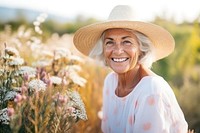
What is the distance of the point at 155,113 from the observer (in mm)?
3875

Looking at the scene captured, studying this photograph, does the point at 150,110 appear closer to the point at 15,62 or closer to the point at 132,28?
the point at 132,28

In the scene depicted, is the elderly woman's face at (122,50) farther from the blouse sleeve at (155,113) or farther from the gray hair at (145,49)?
the blouse sleeve at (155,113)

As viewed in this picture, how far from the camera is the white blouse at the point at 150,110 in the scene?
388 cm

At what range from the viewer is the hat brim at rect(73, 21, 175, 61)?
4.09 m

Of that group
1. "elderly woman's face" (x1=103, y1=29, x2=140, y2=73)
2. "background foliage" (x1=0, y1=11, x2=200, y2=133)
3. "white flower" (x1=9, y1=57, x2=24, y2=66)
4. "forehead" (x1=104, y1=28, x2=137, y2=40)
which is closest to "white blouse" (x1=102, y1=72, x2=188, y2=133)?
"elderly woman's face" (x1=103, y1=29, x2=140, y2=73)

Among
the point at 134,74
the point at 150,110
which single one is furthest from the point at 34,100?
the point at 134,74

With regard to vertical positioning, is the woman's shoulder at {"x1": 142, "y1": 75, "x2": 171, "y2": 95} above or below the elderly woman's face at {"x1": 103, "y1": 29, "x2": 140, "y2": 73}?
below

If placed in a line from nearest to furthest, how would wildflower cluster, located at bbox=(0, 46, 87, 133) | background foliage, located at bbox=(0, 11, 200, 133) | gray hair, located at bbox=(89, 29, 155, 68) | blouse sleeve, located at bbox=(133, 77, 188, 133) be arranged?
wildflower cluster, located at bbox=(0, 46, 87, 133) → blouse sleeve, located at bbox=(133, 77, 188, 133) → gray hair, located at bbox=(89, 29, 155, 68) → background foliage, located at bbox=(0, 11, 200, 133)

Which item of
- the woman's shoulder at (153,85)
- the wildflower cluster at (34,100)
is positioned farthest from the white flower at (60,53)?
the woman's shoulder at (153,85)

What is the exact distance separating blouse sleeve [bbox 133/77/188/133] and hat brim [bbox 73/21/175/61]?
472mm

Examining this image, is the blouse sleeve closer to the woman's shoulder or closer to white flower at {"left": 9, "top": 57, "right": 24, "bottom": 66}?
the woman's shoulder

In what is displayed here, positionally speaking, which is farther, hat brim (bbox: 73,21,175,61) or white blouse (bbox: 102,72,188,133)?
hat brim (bbox: 73,21,175,61)

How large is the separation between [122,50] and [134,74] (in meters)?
0.26

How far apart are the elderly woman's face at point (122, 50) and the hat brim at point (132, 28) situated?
7 centimetres
